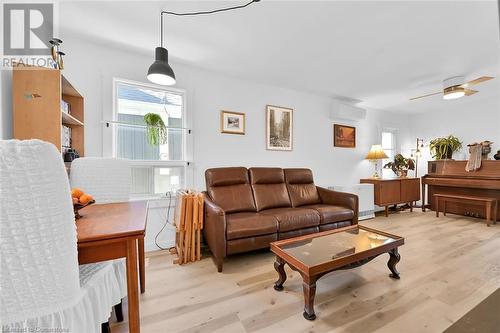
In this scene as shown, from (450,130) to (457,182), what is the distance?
1.67 metres

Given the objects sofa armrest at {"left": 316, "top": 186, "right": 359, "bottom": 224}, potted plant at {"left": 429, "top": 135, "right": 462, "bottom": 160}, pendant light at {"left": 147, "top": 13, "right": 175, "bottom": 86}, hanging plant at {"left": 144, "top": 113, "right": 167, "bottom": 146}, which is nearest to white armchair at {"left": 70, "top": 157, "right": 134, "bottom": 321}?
pendant light at {"left": 147, "top": 13, "right": 175, "bottom": 86}

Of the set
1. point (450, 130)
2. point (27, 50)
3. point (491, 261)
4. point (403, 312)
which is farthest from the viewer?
point (450, 130)

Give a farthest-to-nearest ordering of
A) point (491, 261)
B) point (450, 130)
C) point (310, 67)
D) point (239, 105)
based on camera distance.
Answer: point (450, 130) → point (239, 105) → point (310, 67) → point (491, 261)

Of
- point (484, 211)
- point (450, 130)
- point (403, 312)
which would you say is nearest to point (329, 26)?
point (403, 312)

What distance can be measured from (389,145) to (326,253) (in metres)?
4.87

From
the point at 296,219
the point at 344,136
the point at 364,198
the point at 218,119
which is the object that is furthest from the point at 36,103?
the point at 364,198

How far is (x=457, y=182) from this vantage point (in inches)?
157

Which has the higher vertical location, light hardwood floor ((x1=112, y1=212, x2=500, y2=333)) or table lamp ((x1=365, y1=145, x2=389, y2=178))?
table lamp ((x1=365, y1=145, x2=389, y2=178))

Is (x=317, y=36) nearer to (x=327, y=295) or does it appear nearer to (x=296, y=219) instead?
(x=296, y=219)

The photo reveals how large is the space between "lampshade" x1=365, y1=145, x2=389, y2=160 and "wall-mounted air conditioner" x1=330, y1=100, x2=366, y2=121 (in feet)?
2.37

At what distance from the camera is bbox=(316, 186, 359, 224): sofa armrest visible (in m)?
2.84

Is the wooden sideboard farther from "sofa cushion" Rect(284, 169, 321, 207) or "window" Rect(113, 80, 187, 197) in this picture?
"window" Rect(113, 80, 187, 197)

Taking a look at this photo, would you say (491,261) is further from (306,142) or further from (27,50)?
(27,50)

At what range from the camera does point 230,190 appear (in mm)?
→ 2762
